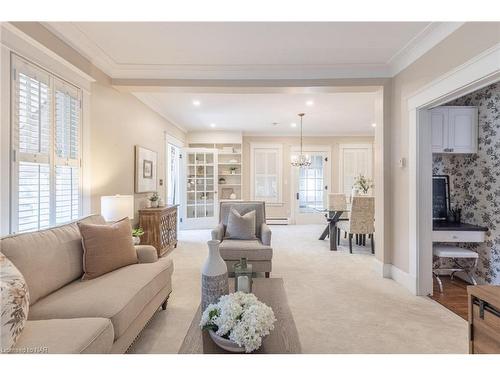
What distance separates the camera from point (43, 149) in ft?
7.77

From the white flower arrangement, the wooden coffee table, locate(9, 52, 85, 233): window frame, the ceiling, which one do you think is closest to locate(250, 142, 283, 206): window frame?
the ceiling

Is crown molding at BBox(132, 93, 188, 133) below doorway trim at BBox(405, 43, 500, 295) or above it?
above

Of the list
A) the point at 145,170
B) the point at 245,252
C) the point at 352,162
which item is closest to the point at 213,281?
the point at 245,252

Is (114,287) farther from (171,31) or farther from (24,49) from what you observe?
(171,31)

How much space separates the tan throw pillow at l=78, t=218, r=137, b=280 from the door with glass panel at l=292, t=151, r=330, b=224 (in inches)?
243

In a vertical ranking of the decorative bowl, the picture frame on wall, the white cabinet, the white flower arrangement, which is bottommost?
the decorative bowl

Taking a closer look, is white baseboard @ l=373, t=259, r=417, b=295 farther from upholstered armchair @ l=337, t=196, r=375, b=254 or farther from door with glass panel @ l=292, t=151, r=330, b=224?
door with glass panel @ l=292, t=151, r=330, b=224

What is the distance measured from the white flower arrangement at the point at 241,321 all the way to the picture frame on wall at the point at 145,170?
3361 millimetres

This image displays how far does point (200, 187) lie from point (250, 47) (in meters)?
4.70

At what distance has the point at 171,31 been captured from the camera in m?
2.58

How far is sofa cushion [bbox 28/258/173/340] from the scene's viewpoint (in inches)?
61.6

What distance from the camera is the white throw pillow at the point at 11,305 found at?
1189 millimetres

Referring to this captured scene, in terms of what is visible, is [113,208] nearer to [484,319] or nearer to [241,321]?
[241,321]
